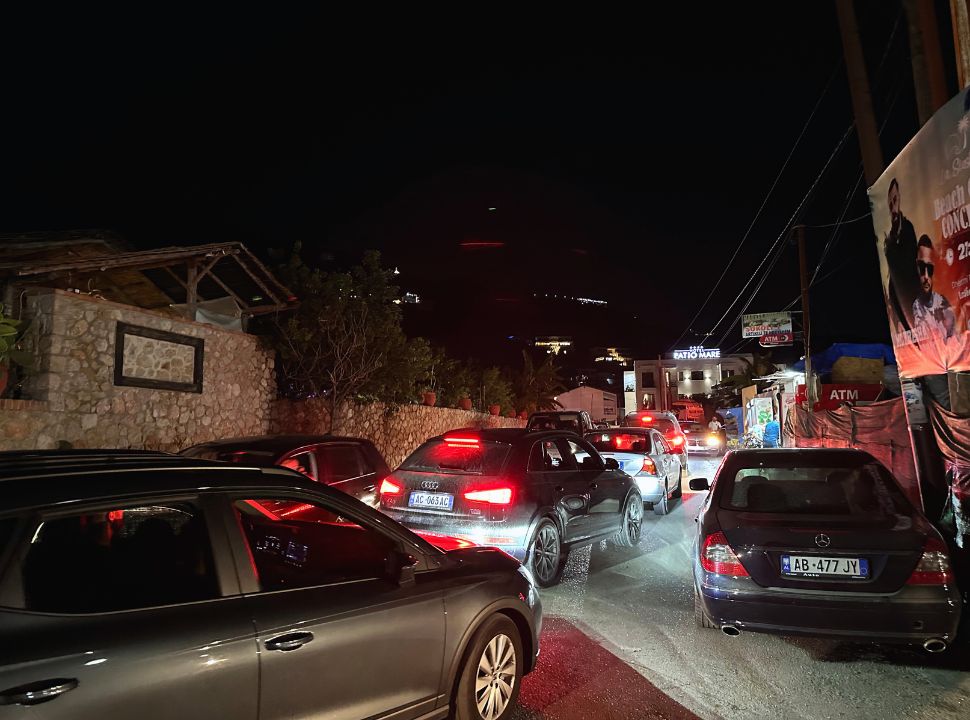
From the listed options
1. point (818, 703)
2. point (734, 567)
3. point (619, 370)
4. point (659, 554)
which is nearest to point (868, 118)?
point (659, 554)

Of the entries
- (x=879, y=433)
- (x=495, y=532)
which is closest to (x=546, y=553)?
(x=495, y=532)

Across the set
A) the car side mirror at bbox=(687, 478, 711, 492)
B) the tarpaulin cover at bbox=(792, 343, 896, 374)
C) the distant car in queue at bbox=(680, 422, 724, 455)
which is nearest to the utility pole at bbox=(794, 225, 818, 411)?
the tarpaulin cover at bbox=(792, 343, 896, 374)

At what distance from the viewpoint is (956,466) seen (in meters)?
6.72

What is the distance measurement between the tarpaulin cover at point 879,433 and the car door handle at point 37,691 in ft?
28.1

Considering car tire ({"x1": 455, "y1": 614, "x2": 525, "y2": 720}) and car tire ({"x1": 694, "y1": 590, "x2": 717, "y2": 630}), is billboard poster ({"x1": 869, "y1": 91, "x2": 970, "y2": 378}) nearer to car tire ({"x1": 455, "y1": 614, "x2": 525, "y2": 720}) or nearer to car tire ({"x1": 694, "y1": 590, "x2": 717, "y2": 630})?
car tire ({"x1": 694, "y1": 590, "x2": 717, "y2": 630})

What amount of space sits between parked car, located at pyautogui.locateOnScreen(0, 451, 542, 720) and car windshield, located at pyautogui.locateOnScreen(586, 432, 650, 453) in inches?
355

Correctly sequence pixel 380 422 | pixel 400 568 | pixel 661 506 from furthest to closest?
pixel 380 422, pixel 661 506, pixel 400 568

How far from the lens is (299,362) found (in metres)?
14.1

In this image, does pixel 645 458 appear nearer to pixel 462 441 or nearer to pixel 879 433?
pixel 879 433

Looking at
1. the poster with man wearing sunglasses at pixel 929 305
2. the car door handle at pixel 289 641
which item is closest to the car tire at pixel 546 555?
the car door handle at pixel 289 641

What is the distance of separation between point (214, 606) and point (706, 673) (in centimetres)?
345

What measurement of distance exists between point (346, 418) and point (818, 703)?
43.1 ft

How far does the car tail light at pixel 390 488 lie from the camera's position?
6.82 metres

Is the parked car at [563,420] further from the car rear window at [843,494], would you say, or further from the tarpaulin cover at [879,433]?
the car rear window at [843,494]
